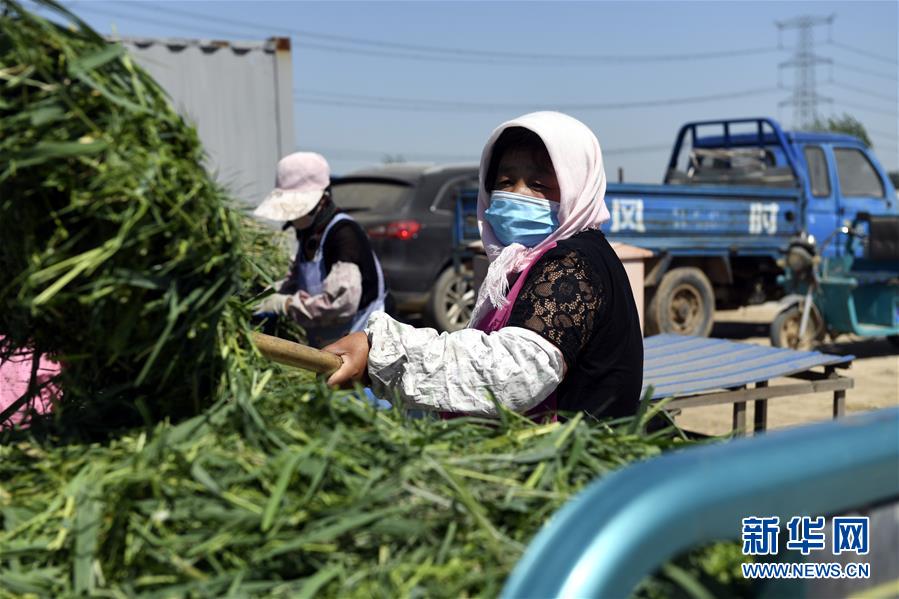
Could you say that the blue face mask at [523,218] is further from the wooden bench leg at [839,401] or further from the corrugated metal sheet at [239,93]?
the corrugated metal sheet at [239,93]

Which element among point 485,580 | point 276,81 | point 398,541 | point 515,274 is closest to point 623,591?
point 485,580

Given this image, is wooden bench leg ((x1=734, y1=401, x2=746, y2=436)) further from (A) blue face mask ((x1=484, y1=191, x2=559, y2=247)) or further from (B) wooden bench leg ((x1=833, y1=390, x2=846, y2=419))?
(A) blue face mask ((x1=484, y1=191, x2=559, y2=247))

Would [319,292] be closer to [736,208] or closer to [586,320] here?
[586,320]

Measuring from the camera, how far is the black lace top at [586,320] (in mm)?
2238

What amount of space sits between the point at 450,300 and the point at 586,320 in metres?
7.74

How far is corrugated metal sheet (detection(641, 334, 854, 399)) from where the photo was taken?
407 cm

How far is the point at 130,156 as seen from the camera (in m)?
1.36

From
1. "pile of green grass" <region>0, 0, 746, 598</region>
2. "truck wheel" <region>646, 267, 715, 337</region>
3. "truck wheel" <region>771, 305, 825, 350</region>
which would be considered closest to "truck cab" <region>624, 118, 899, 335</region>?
"truck wheel" <region>646, 267, 715, 337</region>

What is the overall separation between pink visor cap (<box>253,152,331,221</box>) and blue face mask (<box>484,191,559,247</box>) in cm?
222

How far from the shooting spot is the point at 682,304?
10219 millimetres

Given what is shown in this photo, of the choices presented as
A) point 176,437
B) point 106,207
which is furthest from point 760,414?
point 106,207

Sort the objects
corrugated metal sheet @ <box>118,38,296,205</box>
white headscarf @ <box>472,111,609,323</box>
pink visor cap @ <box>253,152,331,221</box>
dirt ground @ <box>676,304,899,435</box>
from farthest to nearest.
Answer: corrugated metal sheet @ <box>118,38,296,205</box>, dirt ground @ <box>676,304,899,435</box>, pink visor cap @ <box>253,152,331,221</box>, white headscarf @ <box>472,111,609,323</box>

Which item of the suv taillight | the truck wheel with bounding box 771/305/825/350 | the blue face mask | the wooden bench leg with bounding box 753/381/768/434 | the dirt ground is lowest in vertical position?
the dirt ground

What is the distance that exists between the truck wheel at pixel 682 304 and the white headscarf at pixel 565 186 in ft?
24.8
